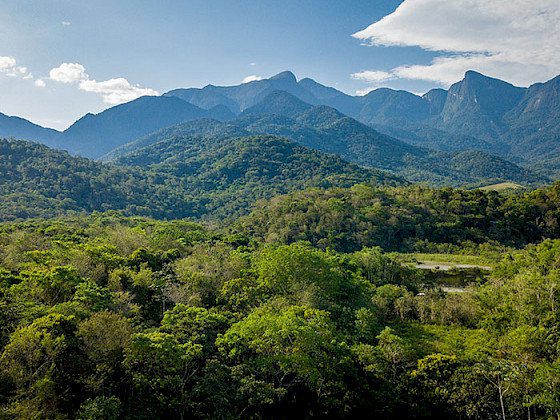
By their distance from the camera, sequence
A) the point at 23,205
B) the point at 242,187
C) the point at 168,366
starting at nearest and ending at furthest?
the point at 168,366
the point at 23,205
the point at 242,187

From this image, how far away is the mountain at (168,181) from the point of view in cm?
10525

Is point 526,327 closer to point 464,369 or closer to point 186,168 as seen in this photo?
point 464,369

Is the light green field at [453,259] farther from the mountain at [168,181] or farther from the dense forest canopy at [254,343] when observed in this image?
the mountain at [168,181]

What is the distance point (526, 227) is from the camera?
233 ft

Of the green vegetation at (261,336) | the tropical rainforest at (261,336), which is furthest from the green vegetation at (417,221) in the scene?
the green vegetation at (261,336)

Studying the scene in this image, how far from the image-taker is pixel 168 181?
15212 centimetres

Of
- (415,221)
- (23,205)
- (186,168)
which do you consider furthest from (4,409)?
(186,168)

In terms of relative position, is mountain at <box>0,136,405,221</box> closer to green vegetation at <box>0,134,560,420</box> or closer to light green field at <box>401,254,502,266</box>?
light green field at <box>401,254,502,266</box>

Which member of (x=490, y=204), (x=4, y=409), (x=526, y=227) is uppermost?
(x=4, y=409)

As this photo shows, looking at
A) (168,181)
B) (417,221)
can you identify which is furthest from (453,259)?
(168,181)

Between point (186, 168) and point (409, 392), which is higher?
point (186, 168)

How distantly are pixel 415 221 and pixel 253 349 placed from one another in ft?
192

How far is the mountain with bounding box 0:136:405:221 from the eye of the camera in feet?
345

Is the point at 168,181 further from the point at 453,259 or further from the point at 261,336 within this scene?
the point at 261,336
